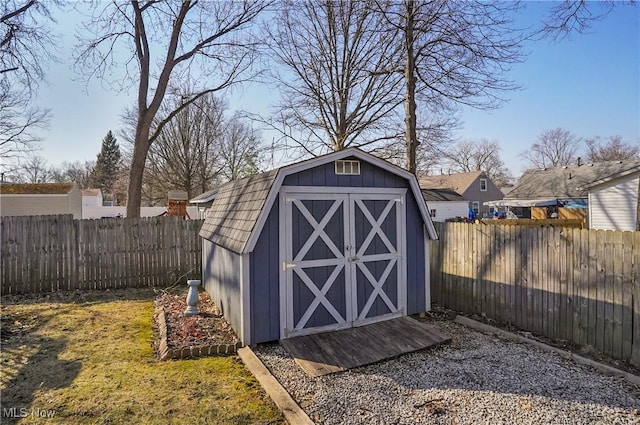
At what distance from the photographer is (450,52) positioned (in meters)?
9.25

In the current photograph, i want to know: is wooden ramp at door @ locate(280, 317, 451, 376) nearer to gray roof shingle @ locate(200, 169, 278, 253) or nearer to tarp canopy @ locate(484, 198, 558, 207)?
gray roof shingle @ locate(200, 169, 278, 253)

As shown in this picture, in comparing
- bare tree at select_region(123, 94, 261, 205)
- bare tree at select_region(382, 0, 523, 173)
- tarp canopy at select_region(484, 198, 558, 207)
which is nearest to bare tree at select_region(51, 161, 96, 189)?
bare tree at select_region(123, 94, 261, 205)

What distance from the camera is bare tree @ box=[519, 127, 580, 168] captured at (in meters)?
48.8

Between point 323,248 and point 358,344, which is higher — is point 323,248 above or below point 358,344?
above

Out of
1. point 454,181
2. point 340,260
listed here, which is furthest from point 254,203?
point 454,181

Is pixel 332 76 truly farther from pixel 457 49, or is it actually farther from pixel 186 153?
pixel 186 153

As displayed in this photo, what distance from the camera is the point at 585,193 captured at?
20.9m

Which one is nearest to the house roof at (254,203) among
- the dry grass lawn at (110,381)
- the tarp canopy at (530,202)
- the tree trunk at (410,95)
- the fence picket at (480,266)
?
the fence picket at (480,266)

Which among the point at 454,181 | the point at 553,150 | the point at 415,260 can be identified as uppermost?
the point at 553,150

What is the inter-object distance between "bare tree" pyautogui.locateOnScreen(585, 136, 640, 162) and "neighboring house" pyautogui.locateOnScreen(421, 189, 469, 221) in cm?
2154

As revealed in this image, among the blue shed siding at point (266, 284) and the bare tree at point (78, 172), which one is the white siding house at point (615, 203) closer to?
the blue shed siding at point (266, 284)

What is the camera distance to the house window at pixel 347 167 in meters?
5.46

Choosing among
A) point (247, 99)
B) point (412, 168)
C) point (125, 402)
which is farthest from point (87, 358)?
point (247, 99)

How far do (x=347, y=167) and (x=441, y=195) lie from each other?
3067cm
